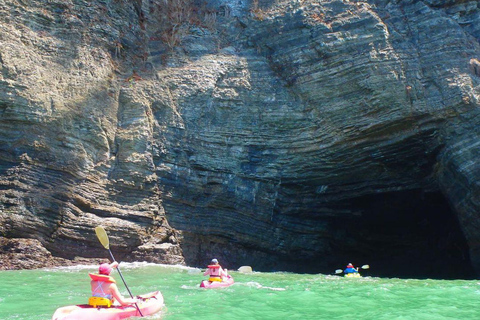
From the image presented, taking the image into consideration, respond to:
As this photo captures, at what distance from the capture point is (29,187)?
1480cm

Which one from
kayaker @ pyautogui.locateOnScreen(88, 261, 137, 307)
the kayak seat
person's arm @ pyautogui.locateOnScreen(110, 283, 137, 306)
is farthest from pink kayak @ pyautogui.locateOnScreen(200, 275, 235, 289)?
the kayak seat

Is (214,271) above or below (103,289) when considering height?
above

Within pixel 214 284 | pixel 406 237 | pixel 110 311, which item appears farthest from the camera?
pixel 406 237

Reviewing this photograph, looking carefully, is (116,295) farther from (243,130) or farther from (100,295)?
(243,130)

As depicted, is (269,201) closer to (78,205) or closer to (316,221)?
(316,221)

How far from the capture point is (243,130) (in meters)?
18.2

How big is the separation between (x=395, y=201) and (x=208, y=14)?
11.2 metres

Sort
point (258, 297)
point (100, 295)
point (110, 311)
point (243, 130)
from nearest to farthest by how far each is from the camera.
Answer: point (110, 311), point (100, 295), point (258, 297), point (243, 130)

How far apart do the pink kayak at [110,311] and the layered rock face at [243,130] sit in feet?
23.7

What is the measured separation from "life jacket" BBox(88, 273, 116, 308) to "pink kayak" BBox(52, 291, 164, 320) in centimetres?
9

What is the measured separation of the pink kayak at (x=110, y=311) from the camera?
710cm

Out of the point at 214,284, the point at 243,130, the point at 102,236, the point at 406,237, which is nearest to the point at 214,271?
the point at 214,284

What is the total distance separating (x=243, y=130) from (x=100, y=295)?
1115 centimetres

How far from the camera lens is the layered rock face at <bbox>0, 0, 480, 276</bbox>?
15.6 m
